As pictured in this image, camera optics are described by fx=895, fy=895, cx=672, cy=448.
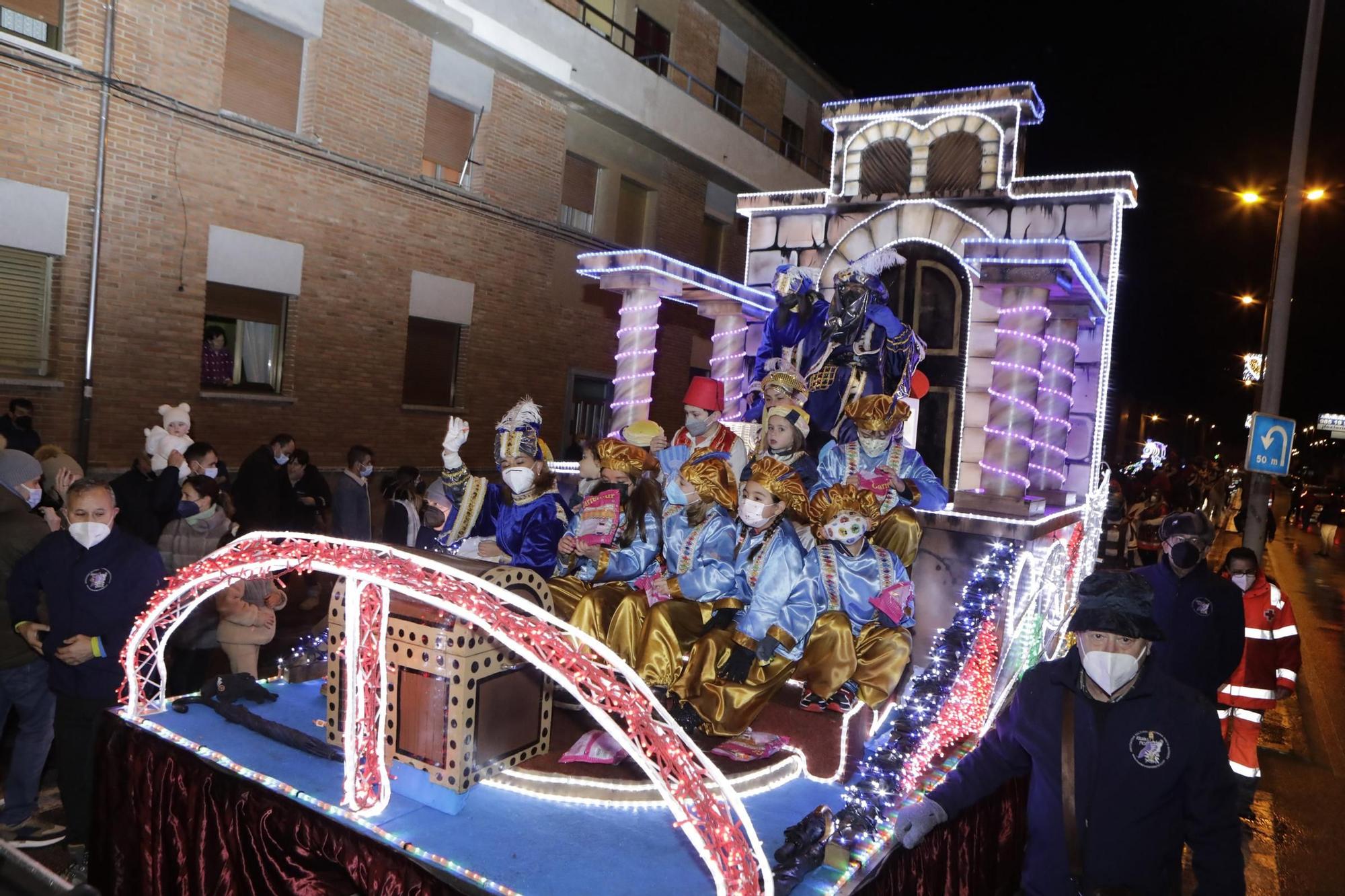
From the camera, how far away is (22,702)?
4785 mm

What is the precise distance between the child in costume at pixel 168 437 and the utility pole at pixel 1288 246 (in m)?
11.2

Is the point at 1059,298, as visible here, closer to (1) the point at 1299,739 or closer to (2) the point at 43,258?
(1) the point at 1299,739

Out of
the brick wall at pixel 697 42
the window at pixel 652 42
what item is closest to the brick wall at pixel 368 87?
the window at pixel 652 42

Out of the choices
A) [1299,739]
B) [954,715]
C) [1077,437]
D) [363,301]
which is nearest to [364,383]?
[363,301]

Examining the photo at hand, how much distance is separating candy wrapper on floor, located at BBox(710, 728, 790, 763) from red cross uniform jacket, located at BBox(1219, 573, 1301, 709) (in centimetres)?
423

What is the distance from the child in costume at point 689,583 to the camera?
484 cm

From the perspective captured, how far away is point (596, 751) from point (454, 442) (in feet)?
8.20

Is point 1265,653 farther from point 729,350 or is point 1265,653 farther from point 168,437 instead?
point 168,437

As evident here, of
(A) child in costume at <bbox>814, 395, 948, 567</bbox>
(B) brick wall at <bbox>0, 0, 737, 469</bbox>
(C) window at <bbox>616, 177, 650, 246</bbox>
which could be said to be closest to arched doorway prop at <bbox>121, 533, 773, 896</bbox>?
(A) child in costume at <bbox>814, 395, 948, 567</bbox>

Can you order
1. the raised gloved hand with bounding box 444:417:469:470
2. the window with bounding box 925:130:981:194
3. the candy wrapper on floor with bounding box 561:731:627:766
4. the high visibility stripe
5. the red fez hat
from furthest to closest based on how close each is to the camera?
the window with bounding box 925:130:981:194 < the red fez hat < the high visibility stripe < the raised gloved hand with bounding box 444:417:469:470 < the candy wrapper on floor with bounding box 561:731:627:766

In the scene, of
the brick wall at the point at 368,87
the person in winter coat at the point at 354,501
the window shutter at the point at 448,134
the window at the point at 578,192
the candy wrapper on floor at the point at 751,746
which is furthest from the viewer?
the window at the point at 578,192

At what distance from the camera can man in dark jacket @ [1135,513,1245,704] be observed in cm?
553

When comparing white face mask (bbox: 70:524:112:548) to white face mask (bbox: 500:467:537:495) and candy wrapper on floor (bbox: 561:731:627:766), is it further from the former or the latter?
candy wrapper on floor (bbox: 561:731:627:766)

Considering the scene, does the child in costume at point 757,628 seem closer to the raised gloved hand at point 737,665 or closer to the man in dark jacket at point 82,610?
the raised gloved hand at point 737,665
